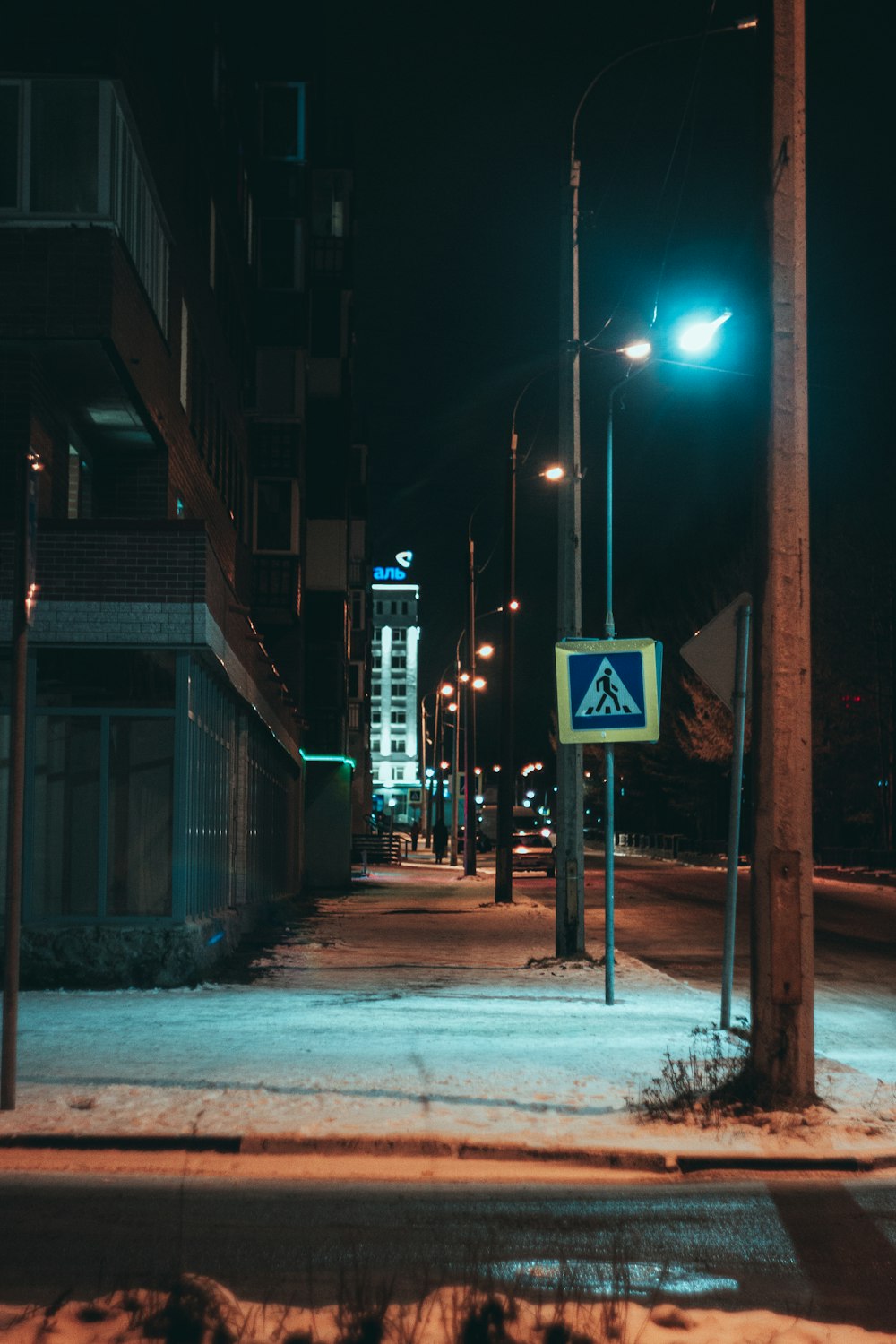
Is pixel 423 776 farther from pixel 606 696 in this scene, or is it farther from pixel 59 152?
pixel 606 696

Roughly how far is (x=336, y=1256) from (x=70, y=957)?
948 centimetres

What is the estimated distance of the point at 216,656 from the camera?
1612cm

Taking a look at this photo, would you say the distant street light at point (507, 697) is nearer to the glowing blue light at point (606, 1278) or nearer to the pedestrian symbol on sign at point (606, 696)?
the pedestrian symbol on sign at point (606, 696)

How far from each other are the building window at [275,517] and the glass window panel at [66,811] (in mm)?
18791

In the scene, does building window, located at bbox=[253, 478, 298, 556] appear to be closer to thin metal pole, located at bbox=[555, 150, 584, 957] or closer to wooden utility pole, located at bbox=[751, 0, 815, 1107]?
thin metal pole, located at bbox=[555, 150, 584, 957]

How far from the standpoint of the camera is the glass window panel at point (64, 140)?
1616 cm

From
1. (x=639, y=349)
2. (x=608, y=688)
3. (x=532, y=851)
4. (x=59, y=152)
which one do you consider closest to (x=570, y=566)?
(x=639, y=349)

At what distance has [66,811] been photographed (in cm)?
1547

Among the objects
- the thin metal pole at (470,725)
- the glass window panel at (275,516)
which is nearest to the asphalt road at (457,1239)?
the glass window panel at (275,516)

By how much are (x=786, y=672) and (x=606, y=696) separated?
516 centimetres

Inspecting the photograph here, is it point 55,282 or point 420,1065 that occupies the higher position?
point 55,282

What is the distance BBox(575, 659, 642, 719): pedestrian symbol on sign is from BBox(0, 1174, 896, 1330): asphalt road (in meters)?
6.72

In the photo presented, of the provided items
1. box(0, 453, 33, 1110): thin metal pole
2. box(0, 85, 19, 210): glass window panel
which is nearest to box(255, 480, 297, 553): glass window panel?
box(0, 85, 19, 210): glass window panel

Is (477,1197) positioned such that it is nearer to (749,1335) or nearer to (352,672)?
(749,1335)
